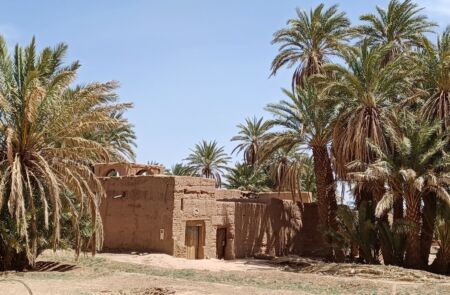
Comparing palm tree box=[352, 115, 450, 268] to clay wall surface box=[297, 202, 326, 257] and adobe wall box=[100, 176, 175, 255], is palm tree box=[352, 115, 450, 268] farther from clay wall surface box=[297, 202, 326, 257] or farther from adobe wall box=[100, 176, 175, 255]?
clay wall surface box=[297, 202, 326, 257]

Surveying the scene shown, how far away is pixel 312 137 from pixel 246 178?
18165 mm

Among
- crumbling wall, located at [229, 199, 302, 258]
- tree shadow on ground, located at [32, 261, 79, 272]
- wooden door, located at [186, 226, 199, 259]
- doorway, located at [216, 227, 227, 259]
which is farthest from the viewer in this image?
crumbling wall, located at [229, 199, 302, 258]

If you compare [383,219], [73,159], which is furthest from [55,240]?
[383,219]

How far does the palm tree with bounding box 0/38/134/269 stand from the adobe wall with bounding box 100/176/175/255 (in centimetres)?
560

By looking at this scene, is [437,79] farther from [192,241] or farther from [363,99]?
[192,241]

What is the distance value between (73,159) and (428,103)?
47.1 feet

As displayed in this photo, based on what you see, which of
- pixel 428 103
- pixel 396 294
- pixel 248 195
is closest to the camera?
pixel 396 294

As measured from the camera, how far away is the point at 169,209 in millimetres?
22547

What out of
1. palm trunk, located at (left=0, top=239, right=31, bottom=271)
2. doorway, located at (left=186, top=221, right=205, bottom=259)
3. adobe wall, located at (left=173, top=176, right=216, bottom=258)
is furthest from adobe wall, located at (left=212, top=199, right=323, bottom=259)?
palm trunk, located at (left=0, top=239, right=31, bottom=271)

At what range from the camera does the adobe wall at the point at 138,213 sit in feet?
74.2

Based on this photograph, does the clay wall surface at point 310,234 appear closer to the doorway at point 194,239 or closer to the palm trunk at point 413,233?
the doorway at point 194,239

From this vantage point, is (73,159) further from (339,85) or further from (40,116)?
(339,85)

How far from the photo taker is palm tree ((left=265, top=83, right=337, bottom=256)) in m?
24.7

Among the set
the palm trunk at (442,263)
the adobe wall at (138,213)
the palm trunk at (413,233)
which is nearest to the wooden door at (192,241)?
the adobe wall at (138,213)
